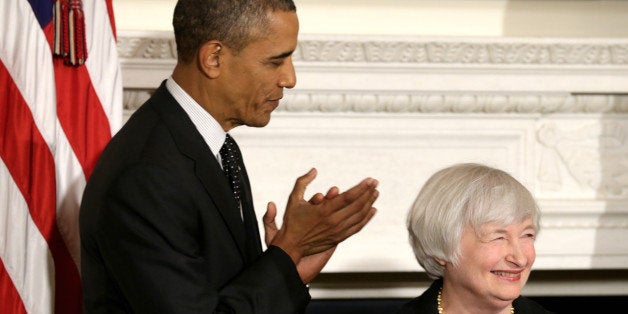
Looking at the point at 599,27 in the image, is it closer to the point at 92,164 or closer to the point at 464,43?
the point at 464,43

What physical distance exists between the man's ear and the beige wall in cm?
127

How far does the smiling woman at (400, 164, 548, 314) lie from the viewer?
231 centimetres

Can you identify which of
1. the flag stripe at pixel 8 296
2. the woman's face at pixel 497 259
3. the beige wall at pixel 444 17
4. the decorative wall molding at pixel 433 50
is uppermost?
the beige wall at pixel 444 17

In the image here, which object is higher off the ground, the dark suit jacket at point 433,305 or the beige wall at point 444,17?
the beige wall at point 444,17

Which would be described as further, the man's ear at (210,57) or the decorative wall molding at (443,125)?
the decorative wall molding at (443,125)

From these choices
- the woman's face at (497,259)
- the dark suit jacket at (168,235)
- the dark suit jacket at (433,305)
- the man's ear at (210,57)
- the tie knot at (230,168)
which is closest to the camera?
the dark suit jacket at (168,235)

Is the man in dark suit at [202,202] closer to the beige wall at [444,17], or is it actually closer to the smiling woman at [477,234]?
the smiling woman at [477,234]

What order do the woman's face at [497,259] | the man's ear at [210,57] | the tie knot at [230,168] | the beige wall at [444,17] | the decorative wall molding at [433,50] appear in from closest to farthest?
the man's ear at [210,57], the tie knot at [230,168], the woman's face at [497,259], the decorative wall molding at [433,50], the beige wall at [444,17]

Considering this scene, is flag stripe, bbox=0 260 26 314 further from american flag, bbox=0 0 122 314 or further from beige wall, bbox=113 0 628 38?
beige wall, bbox=113 0 628 38

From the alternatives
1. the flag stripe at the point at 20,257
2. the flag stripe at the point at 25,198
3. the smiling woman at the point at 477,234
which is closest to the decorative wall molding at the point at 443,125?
the flag stripe at the point at 25,198

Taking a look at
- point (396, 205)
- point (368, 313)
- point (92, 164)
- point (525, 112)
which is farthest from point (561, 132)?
point (92, 164)

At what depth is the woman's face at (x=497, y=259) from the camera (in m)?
Answer: 2.31

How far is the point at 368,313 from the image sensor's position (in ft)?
10.9

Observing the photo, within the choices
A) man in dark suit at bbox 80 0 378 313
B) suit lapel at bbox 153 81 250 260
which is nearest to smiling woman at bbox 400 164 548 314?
man in dark suit at bbox 80 0 378 313
